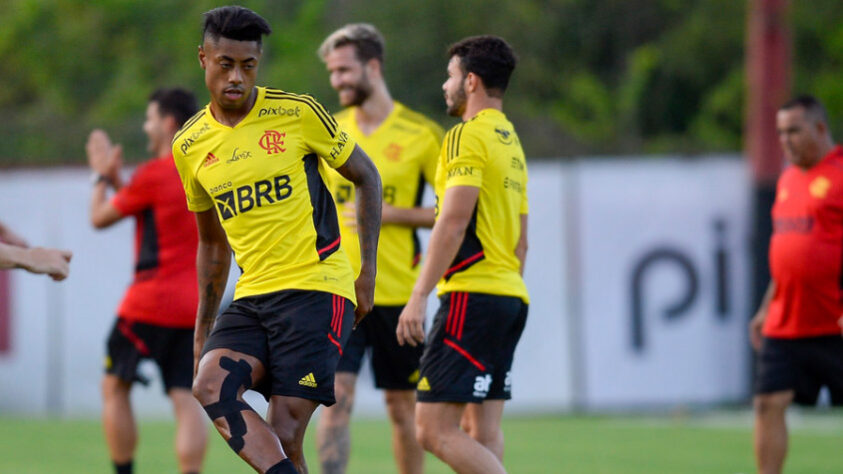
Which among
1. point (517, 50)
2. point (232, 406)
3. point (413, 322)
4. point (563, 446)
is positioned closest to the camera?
point (232, 406)

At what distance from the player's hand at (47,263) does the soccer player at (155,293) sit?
2.34 meters

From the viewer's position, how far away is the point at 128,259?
13594 mm

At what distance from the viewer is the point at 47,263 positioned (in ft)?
17.0

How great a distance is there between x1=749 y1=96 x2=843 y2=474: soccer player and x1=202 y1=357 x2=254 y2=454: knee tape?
3.54 meters

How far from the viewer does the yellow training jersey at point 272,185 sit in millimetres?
5102

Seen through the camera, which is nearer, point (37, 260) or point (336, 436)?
point (37, 260)

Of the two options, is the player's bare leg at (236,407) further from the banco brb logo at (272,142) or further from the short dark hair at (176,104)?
the short dark hair at (176,104)

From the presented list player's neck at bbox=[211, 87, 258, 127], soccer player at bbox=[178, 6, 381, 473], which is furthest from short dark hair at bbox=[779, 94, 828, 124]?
player's neck at bbox=[211, 87, 258, 127]

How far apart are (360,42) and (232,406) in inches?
114

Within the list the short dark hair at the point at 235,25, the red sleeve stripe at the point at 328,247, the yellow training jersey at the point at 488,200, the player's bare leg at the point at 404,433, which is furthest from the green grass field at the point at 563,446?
the short dark hair at the point at 235,25

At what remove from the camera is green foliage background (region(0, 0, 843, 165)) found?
2394 centimetres

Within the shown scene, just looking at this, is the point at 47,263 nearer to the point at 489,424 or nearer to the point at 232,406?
the point at 232,406

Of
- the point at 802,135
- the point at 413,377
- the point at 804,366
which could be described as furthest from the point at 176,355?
the point at 802,135

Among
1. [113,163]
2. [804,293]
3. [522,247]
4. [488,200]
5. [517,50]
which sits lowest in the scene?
[804,293]
